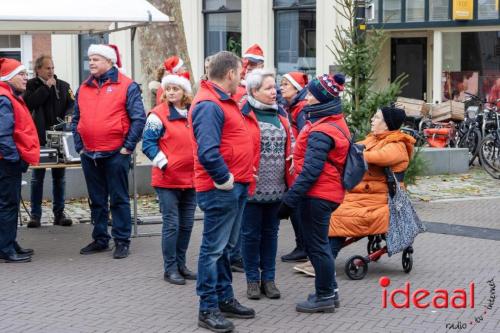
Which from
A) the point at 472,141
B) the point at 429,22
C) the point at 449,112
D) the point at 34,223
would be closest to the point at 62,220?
the point at 34,223

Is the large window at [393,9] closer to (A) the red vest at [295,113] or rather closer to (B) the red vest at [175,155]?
(A) the red vest at [295,113]

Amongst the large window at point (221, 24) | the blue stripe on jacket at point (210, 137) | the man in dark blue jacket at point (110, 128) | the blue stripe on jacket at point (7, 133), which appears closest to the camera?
the blue stripe on jacket at point (210, 137)

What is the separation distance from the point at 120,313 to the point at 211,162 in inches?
61.5

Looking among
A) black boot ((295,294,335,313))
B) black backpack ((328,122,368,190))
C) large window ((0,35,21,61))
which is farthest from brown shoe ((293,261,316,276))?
large window ((0,35,21,61))

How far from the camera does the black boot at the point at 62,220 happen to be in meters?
10.7

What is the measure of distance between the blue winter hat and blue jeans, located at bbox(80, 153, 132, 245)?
274 centimetres

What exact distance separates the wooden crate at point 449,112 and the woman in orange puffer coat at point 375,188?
36.0ft

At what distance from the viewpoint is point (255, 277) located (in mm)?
7148

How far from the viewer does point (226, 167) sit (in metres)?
6.09

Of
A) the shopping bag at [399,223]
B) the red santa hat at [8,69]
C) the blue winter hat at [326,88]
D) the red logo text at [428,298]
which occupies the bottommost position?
the red logo text at [428,298]

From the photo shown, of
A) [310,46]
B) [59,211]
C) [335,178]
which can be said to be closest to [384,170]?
[335,178]

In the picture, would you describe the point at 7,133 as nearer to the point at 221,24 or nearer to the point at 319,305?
the point at 319,305

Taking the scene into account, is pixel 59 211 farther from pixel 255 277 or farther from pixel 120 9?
pixel 255 277

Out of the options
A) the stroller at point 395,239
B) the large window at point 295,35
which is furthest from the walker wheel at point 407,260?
the large window at point 295,35
